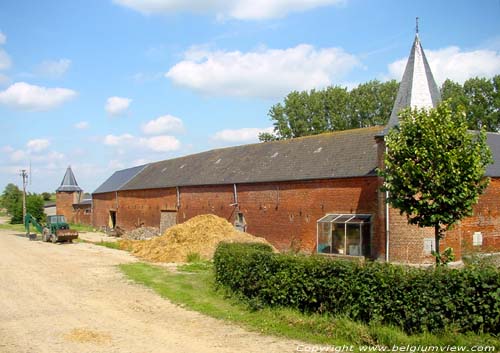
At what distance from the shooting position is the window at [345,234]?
22453 millimetres

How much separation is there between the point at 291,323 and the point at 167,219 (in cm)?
3092

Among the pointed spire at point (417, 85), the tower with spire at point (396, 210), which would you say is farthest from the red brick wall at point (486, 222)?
the pointed spire at point (417, 85)

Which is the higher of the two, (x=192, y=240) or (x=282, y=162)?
(x=282, y=162)

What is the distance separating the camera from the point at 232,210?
32.5m

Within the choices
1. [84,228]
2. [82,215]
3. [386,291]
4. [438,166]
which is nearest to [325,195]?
[438,166]

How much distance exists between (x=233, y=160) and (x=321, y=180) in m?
12.3

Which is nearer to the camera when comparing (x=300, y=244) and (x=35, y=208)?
(x=300, y=244)

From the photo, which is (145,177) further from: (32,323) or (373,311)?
(373,311)

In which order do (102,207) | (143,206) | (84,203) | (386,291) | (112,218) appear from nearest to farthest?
(386,291), (143,206), (112,218), (102,207), (84,203)

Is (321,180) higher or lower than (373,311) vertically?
higher

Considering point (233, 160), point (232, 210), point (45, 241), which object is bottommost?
point (45, 241)

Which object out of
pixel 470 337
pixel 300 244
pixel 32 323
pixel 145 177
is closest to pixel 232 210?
pixel 300 244

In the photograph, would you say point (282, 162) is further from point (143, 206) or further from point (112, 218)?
point (112, 218)

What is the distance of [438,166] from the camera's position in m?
12.5
